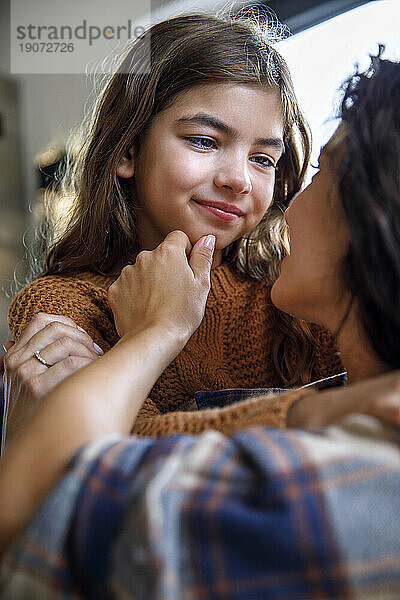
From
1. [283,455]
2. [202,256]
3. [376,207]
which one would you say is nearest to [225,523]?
[283,455]

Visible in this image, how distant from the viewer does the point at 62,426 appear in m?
0.61

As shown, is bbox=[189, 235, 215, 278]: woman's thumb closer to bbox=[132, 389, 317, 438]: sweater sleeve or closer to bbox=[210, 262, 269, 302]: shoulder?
bbox=[210, 262, 269, 302]: shoulder

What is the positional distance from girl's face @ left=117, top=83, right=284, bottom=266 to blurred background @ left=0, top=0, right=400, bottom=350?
271 millimetres

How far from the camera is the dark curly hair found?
2.21 ft

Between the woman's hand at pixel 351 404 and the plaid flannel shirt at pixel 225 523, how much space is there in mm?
20

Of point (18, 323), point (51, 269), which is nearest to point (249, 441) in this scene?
point (18, 323)

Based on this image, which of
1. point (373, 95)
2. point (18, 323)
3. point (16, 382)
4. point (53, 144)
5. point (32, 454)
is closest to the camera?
point (32, 454)

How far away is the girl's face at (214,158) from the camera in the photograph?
1.15m

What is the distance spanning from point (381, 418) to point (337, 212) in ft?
1.07

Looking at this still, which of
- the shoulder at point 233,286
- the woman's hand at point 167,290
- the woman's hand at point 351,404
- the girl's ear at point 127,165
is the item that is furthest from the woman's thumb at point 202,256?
the woman's hand at point 351,404

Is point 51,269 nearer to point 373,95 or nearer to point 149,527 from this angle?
point 373,95

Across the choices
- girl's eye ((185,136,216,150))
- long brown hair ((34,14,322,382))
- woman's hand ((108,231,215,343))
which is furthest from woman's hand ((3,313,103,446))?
girl's eye ((185,136,216,150))

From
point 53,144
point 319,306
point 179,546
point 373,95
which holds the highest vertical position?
point 53,144

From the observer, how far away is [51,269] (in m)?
1.29
